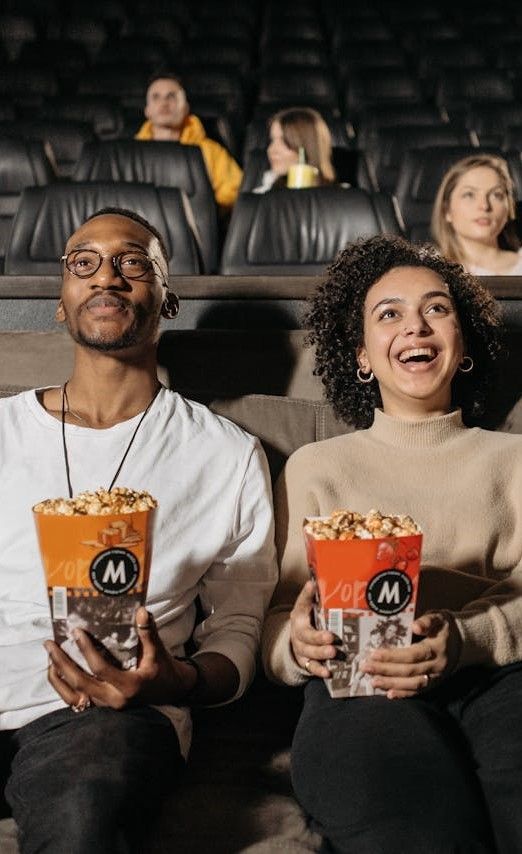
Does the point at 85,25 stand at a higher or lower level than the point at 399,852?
higher

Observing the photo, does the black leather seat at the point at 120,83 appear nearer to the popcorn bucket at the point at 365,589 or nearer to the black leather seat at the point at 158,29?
the black leather seat at the point at 158,29

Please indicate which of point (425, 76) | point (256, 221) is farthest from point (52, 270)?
point (425, 76)

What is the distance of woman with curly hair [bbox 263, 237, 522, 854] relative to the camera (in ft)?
2.62

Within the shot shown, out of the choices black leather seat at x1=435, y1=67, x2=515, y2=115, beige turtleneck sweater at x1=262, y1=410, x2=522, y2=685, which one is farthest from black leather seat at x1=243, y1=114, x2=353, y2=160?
beige turtleneck sweater at x1=262, y1=410, x2=522, y2=685

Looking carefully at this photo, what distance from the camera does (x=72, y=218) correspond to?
230 cm

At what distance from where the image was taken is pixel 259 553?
1052 mm

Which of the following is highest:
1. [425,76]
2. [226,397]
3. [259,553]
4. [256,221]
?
[425,76]

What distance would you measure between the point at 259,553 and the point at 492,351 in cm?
44

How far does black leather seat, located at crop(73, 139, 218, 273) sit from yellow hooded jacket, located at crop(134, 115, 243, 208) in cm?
38

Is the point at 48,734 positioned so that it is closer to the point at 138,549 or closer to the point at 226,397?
the point at 138,549

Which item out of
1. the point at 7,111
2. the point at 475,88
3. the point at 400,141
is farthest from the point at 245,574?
the point at 475,88

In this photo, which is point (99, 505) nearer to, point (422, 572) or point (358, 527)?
point (358, 527)

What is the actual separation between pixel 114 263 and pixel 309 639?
536mm

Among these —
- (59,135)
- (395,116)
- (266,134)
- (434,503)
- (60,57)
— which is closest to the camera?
(434,503)
